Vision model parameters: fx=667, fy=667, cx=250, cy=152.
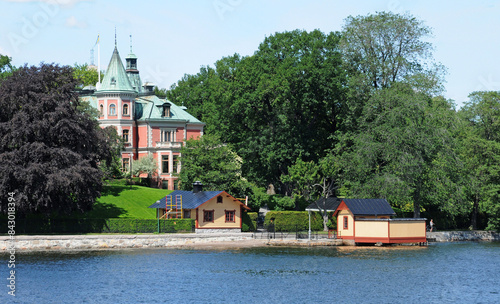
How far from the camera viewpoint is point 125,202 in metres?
70.2

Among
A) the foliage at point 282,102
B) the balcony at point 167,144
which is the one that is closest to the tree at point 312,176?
the foliage at point 282,102

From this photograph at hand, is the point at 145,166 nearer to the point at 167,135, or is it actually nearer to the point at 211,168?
the point at 167,135

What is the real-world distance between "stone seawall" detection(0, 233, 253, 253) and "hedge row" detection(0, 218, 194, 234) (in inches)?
84.3

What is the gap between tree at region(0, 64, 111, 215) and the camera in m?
54.5

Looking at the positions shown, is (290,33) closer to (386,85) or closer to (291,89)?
(291,89)

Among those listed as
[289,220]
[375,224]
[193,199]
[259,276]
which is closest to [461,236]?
[375,224]

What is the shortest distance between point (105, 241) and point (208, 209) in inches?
416

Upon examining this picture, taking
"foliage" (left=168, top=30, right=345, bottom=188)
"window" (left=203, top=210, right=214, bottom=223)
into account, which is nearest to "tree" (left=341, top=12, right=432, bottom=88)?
"foliage" (left=168, top=30, right=345, bottom=188)

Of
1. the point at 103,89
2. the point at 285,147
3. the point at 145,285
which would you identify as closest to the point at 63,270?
the point at 145,285

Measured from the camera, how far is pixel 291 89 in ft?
241

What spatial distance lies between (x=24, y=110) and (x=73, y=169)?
22.1 ft

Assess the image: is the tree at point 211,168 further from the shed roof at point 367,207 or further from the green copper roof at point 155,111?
the green copper roof at point 155,111

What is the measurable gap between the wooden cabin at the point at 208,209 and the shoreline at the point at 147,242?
2047 millimetres

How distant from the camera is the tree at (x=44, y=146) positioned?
54.5 metres
